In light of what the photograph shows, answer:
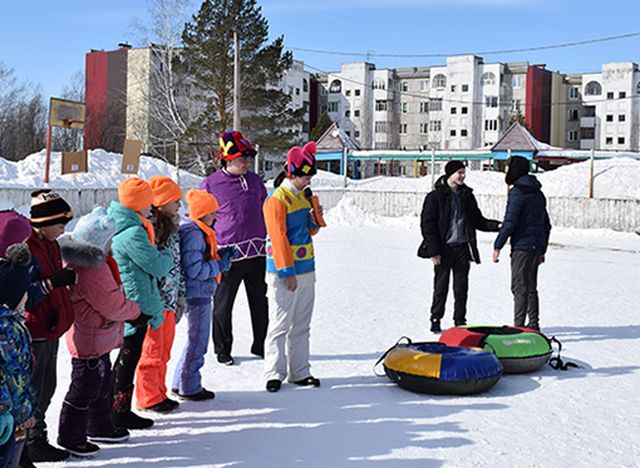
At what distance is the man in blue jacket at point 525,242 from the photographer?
7051 mm

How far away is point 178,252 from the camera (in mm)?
4863

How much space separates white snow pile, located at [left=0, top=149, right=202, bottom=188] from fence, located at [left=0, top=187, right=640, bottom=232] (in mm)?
1136

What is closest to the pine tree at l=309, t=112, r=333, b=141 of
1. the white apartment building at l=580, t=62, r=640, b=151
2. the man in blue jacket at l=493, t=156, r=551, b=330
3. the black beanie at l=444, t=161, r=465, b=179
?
the white apartment building at l=580, t=62, r=640, b=151

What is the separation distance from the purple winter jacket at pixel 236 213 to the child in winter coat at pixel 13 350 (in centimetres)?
323

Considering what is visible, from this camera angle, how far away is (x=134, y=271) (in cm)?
427

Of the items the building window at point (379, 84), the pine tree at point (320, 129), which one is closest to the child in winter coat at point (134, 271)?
the pine tree at point (320, 129)

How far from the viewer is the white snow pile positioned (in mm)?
23641

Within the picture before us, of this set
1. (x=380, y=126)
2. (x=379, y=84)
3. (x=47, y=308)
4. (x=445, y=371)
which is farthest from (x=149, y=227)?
(x=379, y=84)

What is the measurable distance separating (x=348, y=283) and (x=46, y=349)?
23.7 ft

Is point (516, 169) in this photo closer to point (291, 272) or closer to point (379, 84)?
point (291, 272)

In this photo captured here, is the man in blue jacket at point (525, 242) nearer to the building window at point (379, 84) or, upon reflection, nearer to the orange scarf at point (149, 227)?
the orange scarf at point (149, 227)

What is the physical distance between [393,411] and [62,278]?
2405 mm

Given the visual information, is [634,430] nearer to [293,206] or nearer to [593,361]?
[593,361]

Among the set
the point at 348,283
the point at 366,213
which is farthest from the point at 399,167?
the point at 348,283
